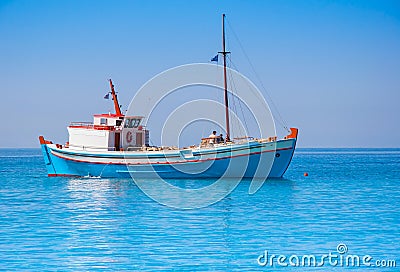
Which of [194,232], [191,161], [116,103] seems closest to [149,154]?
[191,161]

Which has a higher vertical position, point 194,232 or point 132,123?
point 132,123

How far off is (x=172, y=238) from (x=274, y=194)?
53.2ft

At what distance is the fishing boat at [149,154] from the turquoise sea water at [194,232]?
18.7ft

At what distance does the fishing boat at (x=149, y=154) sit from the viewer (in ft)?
137

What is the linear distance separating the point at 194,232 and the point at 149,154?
2149 centimetres

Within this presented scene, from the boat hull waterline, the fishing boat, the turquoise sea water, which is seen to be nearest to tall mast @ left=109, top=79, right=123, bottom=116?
the fishing boat

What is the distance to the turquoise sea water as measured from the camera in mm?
17547

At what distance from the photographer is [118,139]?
1833 inches

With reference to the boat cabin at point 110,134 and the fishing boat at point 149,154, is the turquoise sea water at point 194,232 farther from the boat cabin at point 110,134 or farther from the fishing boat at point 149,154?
the boat cabin at point 110,134

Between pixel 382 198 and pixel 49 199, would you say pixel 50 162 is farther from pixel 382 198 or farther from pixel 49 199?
pixel 382 198

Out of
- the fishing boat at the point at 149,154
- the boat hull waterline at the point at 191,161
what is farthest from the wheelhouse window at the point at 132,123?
the boat hull waterline at the point at 191,161

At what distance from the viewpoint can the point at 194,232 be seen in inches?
869

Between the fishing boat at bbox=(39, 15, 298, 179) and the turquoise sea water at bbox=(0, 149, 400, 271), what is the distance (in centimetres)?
569

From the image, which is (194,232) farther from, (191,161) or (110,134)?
(110,134)
